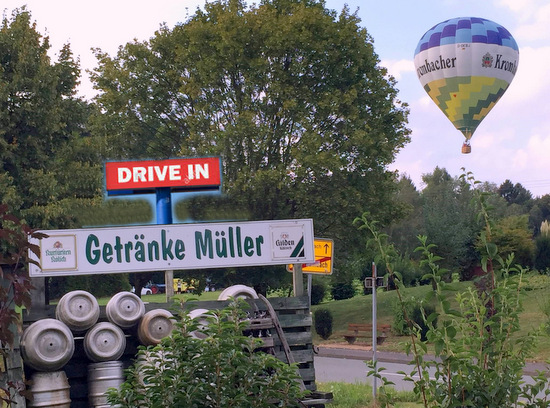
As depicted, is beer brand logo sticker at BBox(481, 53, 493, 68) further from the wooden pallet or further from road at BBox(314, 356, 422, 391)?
the wooden pallet

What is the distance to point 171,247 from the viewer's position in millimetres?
11070

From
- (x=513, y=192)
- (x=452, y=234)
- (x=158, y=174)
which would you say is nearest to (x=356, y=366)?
(x=158, y=174)

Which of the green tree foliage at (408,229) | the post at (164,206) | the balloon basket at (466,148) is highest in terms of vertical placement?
the balloon basket at (466,148)

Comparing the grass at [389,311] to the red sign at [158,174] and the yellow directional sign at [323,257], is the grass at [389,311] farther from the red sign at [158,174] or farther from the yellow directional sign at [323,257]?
the red sign at [158,174]

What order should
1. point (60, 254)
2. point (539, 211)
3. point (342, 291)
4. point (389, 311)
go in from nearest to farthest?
point (60, 254), point (389, 311), point (342, 291), point (539, 211)

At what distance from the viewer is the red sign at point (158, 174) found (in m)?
12.5

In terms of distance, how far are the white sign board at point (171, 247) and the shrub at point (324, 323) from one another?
77.3ft

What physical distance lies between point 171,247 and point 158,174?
1875 mm

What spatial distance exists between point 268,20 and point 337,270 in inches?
422

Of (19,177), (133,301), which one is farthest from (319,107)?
(133,301)

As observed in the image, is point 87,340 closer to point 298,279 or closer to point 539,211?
point 298,279

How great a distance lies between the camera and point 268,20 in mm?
33312

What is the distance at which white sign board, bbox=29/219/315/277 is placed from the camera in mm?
10922

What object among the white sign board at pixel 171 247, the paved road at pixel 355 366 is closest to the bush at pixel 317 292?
the paved road at pixel 355 366
